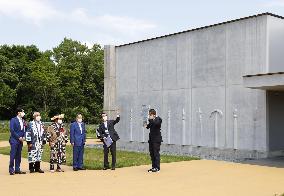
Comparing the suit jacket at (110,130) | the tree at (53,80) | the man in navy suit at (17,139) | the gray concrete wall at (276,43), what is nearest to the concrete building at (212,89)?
the gray concrete wall at (276,43)

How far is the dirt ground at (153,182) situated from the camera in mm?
9820

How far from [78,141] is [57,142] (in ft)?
2.28

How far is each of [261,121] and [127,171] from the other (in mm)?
7280

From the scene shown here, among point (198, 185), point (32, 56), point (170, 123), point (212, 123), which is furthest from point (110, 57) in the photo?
point (32, 56)

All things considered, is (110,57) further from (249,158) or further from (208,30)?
(249,158)

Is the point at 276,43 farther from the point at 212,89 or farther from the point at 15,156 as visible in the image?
the point at 15,156

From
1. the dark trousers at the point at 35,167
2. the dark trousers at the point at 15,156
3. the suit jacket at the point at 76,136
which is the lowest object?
the dark trousers at the point at 35,167

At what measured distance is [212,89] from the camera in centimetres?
2056

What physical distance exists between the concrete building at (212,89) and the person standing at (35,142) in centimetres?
761

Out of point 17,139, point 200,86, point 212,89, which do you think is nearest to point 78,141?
point 17,139

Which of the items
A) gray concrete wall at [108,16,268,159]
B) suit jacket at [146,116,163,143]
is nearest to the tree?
gray concrete wall at [108,16,268,159]

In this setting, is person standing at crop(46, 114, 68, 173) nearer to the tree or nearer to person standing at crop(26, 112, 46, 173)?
person standing at crop(26, 112, 46, 173)

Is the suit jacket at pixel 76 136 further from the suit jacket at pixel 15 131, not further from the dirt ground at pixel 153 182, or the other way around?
the suit jacket at pixel 15 131

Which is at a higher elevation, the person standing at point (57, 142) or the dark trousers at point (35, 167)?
the person standing at point (57, 142)
